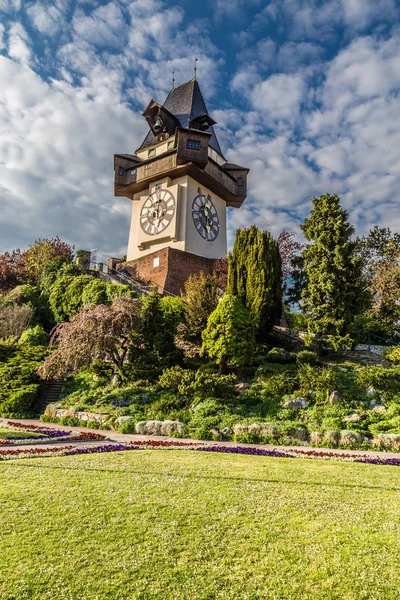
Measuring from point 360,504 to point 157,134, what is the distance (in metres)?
37.9

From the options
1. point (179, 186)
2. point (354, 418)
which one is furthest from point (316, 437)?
point (179, 186)

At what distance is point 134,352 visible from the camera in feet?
57.2

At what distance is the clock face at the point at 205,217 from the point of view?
35.4 m

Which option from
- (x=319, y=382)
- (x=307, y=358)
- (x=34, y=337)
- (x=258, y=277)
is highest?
(x=258, y=277)

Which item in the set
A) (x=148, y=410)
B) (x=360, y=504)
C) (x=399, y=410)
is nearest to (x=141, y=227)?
(x=148, y=410)

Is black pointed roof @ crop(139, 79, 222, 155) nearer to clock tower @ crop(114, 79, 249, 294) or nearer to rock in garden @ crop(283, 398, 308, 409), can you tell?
clock tower @ crop(114, 79, 249, 294)

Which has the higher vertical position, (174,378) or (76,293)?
(76,293)

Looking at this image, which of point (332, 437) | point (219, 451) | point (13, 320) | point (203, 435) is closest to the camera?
point (219, 451)

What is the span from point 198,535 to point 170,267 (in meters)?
25.1

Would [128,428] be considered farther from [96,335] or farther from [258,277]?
[258,277]

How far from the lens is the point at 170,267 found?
29172 mm

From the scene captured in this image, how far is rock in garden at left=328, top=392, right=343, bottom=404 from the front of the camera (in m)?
13.2

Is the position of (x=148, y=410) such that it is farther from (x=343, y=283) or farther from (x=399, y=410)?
(x=343, y=283)

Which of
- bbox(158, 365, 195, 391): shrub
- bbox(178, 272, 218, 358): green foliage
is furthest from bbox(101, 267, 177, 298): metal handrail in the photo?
bbox(158, 365, 195, 391): shrub
